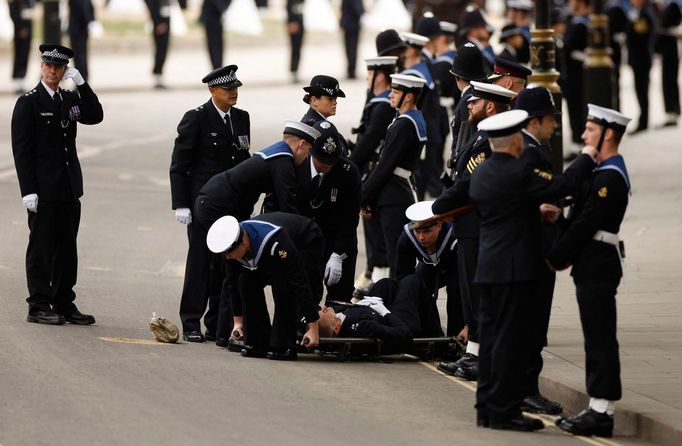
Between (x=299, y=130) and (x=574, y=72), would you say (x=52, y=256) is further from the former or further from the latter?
(x=574, y=72)

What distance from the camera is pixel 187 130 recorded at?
1446cm

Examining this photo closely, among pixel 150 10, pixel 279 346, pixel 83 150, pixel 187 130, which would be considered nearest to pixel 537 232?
pixel 279 346

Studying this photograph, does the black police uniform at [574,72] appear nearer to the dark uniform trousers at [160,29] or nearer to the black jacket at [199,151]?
the dark uniform trousers at [160,29]

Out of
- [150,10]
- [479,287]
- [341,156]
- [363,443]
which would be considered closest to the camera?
[363,443]

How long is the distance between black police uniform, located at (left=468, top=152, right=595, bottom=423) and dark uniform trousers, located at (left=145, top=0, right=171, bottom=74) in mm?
23829

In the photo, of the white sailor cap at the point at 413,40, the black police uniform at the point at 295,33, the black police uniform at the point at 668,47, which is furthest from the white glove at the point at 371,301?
the black police uniform at the point at 295,33

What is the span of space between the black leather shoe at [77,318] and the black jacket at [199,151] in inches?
43.1

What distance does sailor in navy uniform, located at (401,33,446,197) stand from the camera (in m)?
19.1

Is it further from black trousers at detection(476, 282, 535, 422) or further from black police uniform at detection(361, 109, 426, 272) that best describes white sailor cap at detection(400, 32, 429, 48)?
black trousers at detection(476, 282, 535, 422)

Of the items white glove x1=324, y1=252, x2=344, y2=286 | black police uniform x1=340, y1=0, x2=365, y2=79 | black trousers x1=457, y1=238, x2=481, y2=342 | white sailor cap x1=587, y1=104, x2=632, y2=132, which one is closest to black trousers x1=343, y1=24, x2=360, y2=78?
black police uniform x1=340, y1=0, x2=365, y2=79

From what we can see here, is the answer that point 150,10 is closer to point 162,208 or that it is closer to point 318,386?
point 162,208

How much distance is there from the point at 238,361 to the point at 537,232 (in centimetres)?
278

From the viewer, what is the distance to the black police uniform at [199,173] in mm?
14438

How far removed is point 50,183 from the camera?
1452 centimetres
